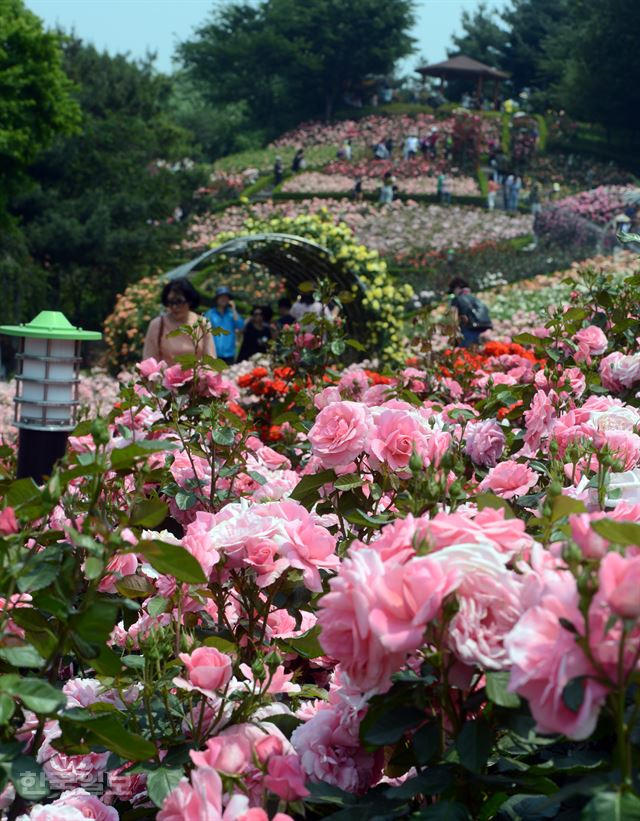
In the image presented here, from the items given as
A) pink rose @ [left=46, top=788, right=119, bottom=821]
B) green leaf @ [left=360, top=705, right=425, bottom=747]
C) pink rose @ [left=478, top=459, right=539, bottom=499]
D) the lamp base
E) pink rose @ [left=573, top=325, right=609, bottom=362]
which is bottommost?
the lamp base

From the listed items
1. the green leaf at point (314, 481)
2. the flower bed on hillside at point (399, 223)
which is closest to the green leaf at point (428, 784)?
the green leaf at point (314, 481)

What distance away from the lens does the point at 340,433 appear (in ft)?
4.72

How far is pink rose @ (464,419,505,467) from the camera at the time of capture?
1834 mm

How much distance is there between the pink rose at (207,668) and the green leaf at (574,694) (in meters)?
0.40

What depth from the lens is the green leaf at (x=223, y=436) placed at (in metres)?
1.96

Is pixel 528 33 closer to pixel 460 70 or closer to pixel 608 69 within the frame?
pixel 460 70

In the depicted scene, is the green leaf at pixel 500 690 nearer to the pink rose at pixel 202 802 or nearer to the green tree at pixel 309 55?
the pink rose at pixel 202 802

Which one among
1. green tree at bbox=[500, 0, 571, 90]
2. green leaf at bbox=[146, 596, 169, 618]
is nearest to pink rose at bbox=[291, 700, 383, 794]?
green leaf at bbox=[146, 596, 169, 618]

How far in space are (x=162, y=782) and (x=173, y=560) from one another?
0.74 ft

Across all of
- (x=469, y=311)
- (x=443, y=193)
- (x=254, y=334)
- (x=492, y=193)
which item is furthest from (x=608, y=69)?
(x=469, y=311)

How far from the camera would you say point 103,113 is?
25297mm

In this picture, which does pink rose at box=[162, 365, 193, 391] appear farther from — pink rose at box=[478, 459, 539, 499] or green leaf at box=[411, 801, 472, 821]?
green leaf at box=[411, 801, 472, 821]

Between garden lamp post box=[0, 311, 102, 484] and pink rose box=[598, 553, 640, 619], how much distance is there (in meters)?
3.26

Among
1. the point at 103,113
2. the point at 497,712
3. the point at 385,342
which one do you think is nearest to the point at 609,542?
the point at 497,712
